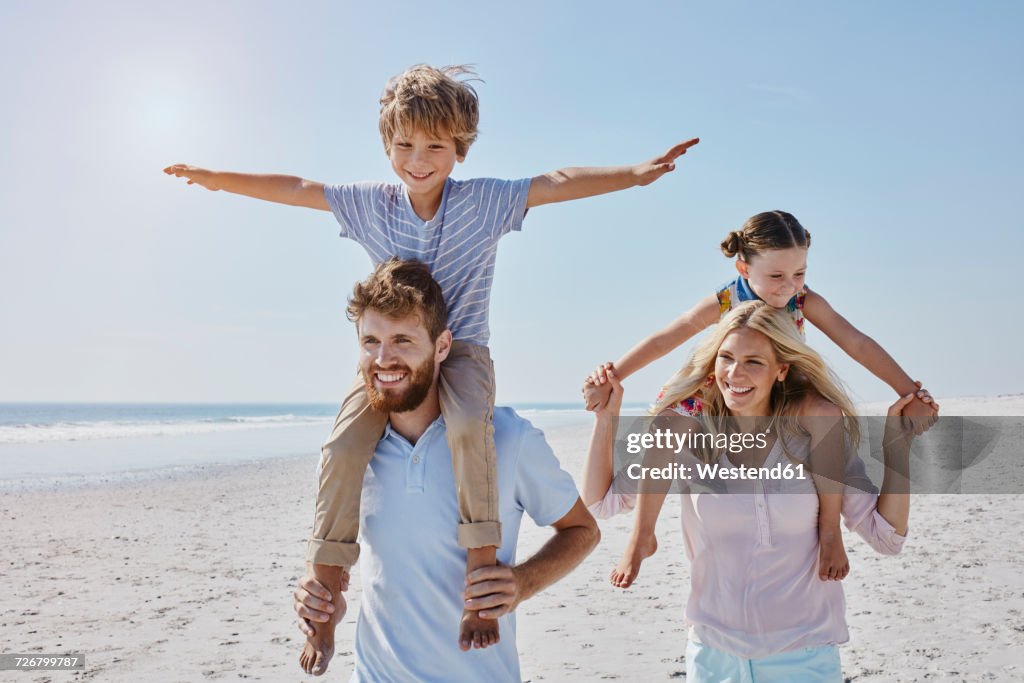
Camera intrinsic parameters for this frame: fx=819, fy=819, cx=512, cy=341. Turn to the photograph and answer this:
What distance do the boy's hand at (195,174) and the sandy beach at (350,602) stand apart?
3.74m

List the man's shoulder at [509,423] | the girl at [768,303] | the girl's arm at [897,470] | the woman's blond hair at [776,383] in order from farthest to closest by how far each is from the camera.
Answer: the girl at [768,303] < the woman's blond hair at [776,383] < the girl's arm at [897,470] < the man's shoulder at [509,423]

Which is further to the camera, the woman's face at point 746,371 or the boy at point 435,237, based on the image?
the woman's face at point 746,371

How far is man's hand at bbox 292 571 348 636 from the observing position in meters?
2.57

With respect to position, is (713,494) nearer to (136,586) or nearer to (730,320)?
(730,320)

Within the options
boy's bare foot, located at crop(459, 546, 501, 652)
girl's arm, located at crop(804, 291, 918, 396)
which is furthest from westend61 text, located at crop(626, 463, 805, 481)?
boy's bare foot, located at crop(459, 546, 501, 652)

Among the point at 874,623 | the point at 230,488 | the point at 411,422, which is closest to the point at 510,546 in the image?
the point at 411,422

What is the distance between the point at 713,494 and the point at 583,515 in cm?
53

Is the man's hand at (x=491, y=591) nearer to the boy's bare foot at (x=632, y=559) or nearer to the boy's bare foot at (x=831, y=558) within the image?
the boy's bare foot at (x=632, y=559)

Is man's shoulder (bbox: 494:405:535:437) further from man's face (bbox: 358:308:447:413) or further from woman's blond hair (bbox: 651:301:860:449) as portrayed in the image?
woman's blond hair (bbox: 651:301:860:449)

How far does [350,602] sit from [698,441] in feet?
17.6

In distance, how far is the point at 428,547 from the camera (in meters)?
2.49

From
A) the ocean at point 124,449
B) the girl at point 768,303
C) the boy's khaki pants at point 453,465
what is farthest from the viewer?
the ocean at point 124,449

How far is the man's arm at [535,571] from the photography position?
2.33 metres

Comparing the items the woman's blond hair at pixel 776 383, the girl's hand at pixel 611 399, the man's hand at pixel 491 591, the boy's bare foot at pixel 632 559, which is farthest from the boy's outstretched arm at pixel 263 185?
the boy's bare foot at pixel 632 559
